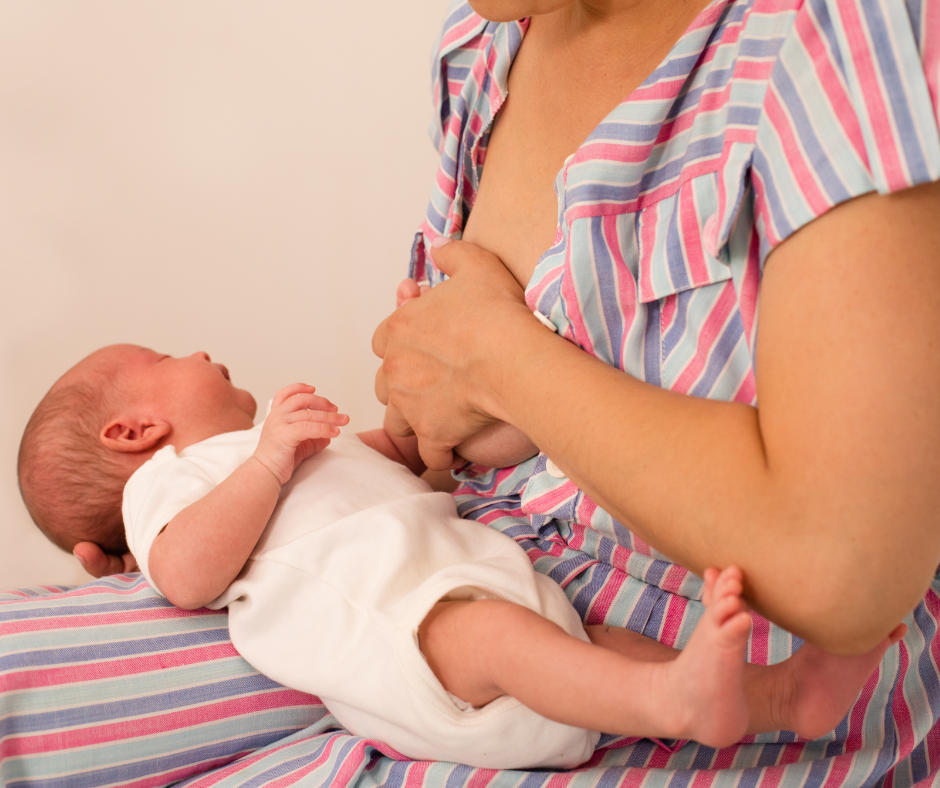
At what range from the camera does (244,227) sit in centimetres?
193

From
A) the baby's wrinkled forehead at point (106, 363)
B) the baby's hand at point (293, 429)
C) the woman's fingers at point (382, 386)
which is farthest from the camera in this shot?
the baby's wrinkled forehead at point (106, 363)

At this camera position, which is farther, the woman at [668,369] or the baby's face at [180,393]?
the baby's face at [180,393]

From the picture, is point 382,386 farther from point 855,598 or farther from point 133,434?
point 855,598

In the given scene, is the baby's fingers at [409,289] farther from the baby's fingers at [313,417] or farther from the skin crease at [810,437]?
the skin crease at [810,437]

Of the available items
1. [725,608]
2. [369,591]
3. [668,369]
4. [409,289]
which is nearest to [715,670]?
[725,608]

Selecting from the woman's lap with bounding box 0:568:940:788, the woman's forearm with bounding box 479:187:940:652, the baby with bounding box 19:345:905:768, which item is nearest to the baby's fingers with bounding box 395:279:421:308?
the baby with bounding box 19:345:905:768

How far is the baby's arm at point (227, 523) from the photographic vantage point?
90 centimetres

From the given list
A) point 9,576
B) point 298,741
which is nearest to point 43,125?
point 9,576

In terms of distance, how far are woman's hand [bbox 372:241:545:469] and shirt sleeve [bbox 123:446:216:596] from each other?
0.28 metres

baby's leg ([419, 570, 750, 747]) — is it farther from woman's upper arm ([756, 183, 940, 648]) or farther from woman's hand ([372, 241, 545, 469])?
woman's hand ([372, 241, 545, 469])

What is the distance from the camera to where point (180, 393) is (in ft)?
3.92

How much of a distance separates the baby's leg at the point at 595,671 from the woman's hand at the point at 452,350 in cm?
23

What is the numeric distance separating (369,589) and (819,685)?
1.49ft

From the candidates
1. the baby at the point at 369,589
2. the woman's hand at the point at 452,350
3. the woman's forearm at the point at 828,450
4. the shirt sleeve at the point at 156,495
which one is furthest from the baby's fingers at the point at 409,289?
the woman's forearm at the point at 828,450
